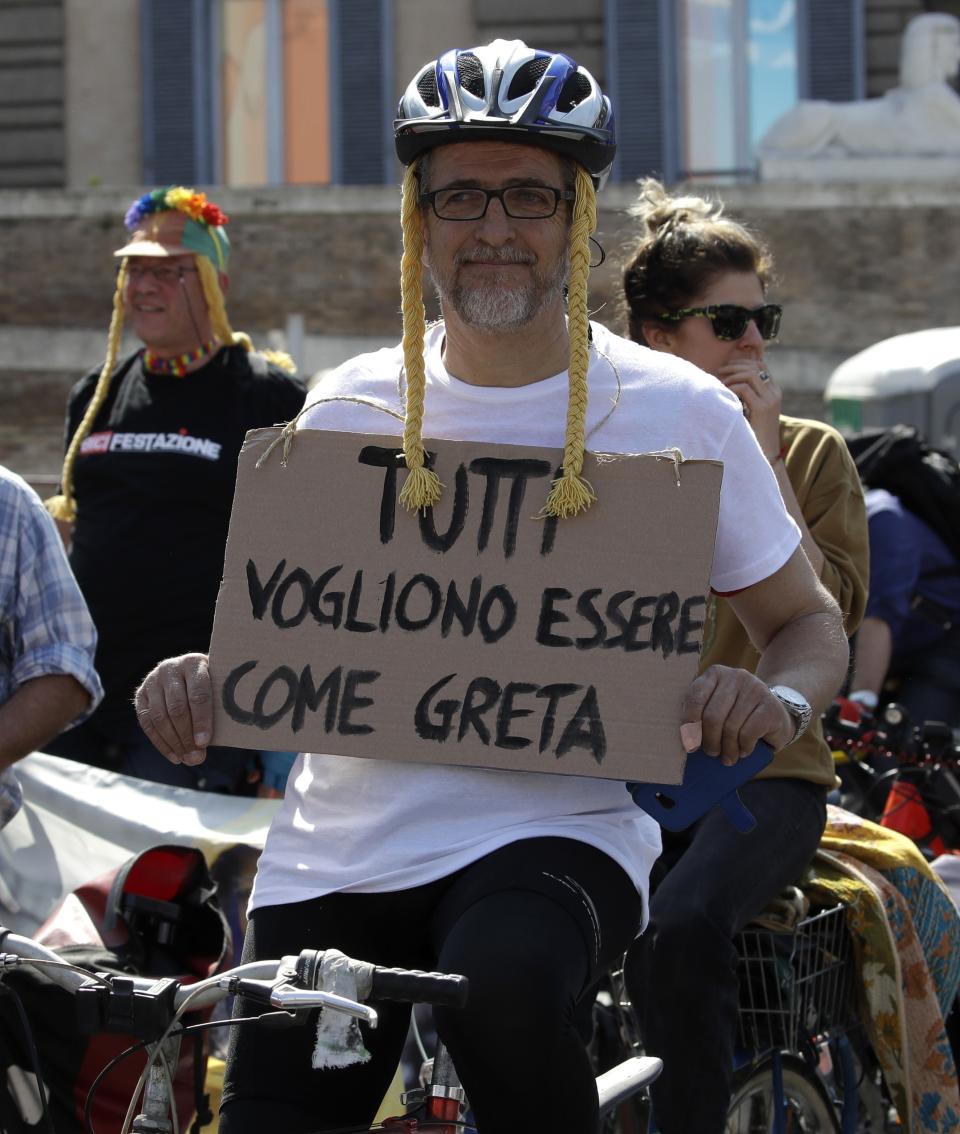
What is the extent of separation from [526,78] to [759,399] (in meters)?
1.24

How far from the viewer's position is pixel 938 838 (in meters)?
5.12

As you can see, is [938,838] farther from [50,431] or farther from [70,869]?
[50,431]

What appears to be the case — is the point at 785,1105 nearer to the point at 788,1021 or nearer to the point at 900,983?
the point at 788,1021

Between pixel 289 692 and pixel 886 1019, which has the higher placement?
pixel 289 692

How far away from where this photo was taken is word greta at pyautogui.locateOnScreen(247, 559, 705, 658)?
2623 millimetres

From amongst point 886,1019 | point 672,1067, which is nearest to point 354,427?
point 672,1067

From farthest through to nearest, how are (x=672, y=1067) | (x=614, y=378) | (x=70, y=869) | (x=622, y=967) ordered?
(x=70, y=869) → (x=622, y=967) → (x=672, y=1067) → (x=614, y=378)

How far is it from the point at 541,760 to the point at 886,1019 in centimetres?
152

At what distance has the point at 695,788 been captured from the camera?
263 centimetres

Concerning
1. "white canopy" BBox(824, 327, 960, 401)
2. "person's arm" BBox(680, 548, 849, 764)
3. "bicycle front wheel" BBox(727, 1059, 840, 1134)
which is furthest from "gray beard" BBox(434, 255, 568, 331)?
"white canopy" BBox(824, 327, 960, 401)

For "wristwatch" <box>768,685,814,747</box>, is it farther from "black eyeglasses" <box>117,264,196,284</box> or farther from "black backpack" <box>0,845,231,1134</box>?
"black eyeglasses" <box>117,264,196,284</box>

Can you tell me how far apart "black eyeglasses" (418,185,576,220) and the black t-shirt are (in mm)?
2538

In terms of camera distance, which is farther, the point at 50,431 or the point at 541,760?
the point at 50,431

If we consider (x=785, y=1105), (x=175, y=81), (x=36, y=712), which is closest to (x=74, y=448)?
(x=36, y=712)
